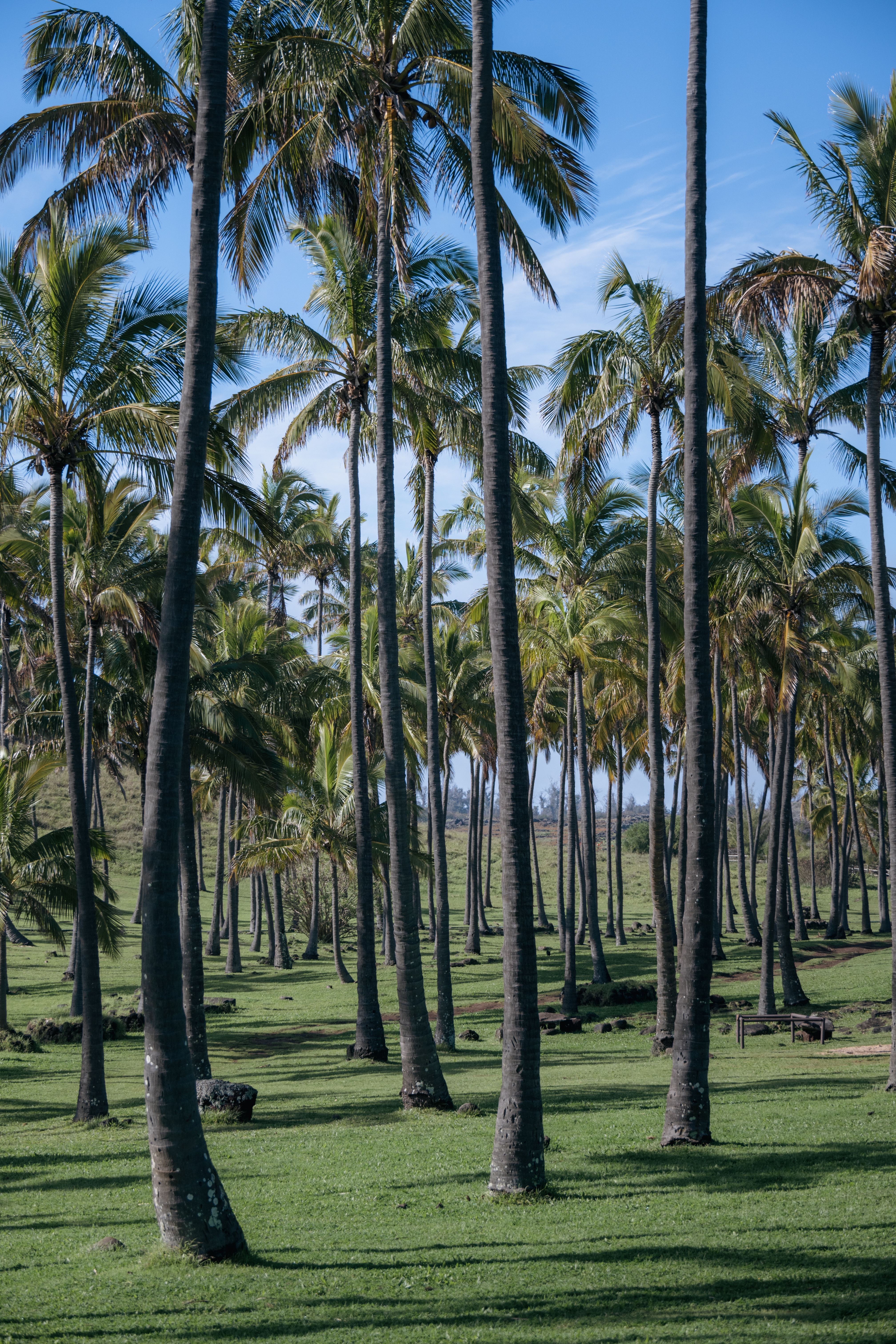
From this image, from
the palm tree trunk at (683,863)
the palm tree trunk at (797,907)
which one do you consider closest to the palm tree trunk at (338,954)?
the palm tree trunk at (683,863)

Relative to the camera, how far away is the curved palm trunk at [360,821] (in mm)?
20141

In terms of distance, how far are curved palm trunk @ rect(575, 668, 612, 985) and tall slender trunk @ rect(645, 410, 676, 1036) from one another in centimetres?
581

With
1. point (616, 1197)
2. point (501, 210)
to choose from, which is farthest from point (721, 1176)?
point (501, 210)

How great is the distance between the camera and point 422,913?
5678 centimetres

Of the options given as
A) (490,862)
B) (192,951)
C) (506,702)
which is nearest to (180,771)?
(506,702)

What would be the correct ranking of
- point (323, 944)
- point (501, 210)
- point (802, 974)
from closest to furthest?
1. point (501, 210)
2. point (802, 974)
3. point (323, 944)

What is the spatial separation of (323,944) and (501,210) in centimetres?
4010

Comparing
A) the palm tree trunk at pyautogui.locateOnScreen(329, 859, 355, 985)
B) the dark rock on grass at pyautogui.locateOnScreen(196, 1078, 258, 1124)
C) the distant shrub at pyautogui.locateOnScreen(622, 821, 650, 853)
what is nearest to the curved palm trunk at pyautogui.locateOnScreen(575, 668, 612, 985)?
the palm tree trunk at pyautogui.locateOnScreen(329, 859, 355, 985)

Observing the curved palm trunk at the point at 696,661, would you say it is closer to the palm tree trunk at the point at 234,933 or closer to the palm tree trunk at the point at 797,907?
the palm tree trunk at the point at 234,933

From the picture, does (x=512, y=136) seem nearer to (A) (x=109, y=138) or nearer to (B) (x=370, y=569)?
(A) (x=109, y=138)

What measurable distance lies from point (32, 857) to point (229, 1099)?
8026mm

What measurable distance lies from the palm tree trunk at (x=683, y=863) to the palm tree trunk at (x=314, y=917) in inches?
500

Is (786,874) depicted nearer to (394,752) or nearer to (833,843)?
(394,752)

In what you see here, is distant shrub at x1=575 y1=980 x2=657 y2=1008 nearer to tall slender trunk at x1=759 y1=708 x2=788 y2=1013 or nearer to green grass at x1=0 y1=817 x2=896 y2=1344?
tall slender trunk at x1=759 y1=708 x2=788 y2=1013
